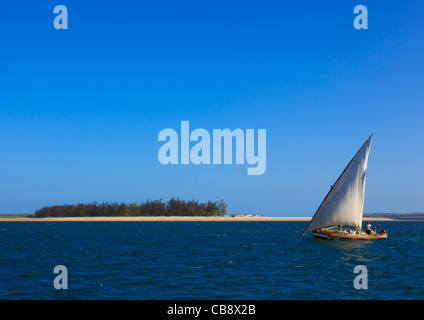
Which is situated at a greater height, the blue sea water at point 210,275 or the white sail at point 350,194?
the white sail at point 350,194

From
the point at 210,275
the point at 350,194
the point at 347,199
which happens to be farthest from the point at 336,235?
the point at 210,275

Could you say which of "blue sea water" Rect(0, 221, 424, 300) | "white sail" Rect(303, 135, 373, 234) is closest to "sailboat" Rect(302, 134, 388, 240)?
"white sail" Rect(303, 135, 373, 234)

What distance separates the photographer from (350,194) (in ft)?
196

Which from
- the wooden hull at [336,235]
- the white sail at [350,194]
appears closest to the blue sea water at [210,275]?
the white sail at [350,194]

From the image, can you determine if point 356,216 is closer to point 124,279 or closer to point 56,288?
point 124,279

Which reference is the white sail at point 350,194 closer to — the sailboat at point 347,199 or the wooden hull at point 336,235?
the sailboat at point 347,199

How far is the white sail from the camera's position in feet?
195

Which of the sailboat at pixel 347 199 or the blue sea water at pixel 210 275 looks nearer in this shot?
the blue sea water at pixel 210 275

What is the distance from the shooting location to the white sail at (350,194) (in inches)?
2338

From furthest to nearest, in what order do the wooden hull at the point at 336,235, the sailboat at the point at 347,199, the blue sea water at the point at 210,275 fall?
the wooden hull at the point at 336,235, the sailboat at the point at 347,199, the blue sea water at the point at 210,275

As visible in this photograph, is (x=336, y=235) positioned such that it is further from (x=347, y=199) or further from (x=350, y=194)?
(x=350, y=194)

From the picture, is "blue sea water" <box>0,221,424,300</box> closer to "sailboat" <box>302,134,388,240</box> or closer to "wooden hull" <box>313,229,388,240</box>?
"sailboat" <box>302,134,388,240</box>
